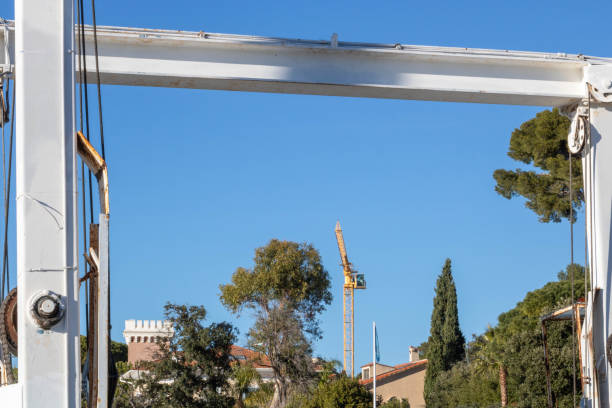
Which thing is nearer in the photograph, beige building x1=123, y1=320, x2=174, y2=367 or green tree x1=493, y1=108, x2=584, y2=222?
green tree x1=493, y1=108, x2=584, y2=222

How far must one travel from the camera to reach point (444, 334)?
156 feet

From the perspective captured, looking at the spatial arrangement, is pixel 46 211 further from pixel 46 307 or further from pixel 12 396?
pixel 12 396

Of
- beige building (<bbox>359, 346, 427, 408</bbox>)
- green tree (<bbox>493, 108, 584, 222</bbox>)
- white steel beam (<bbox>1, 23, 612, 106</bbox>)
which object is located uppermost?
green tree (<bbox>493, 108, 584, 222</bbox>)

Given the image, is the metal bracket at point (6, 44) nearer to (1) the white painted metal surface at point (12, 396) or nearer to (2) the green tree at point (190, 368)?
(1) the white painted metal surface at point (12, 396)

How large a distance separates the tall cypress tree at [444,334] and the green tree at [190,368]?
14322 mm

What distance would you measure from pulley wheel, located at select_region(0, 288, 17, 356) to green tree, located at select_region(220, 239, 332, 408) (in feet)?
118

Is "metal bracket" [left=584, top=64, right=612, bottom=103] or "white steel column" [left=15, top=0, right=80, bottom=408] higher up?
"metal bracket" [left=584, top=64, right=612, bottom=103]

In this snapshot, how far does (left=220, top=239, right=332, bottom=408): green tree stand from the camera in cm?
4125

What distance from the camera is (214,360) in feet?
112

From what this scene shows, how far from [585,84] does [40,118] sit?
19.9 ft

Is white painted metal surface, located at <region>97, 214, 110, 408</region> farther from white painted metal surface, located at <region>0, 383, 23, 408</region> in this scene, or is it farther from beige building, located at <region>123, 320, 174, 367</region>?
beige building, located at <region>123, 320, 174, 367</region>

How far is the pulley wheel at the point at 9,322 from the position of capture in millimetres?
5395

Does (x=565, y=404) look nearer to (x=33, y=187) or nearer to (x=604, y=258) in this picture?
(x=604, y=258)

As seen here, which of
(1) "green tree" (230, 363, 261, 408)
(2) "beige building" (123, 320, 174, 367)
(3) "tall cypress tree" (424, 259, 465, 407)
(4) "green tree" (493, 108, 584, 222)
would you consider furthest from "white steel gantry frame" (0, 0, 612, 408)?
(2) "beige building" (123, 320, 174, 367)
